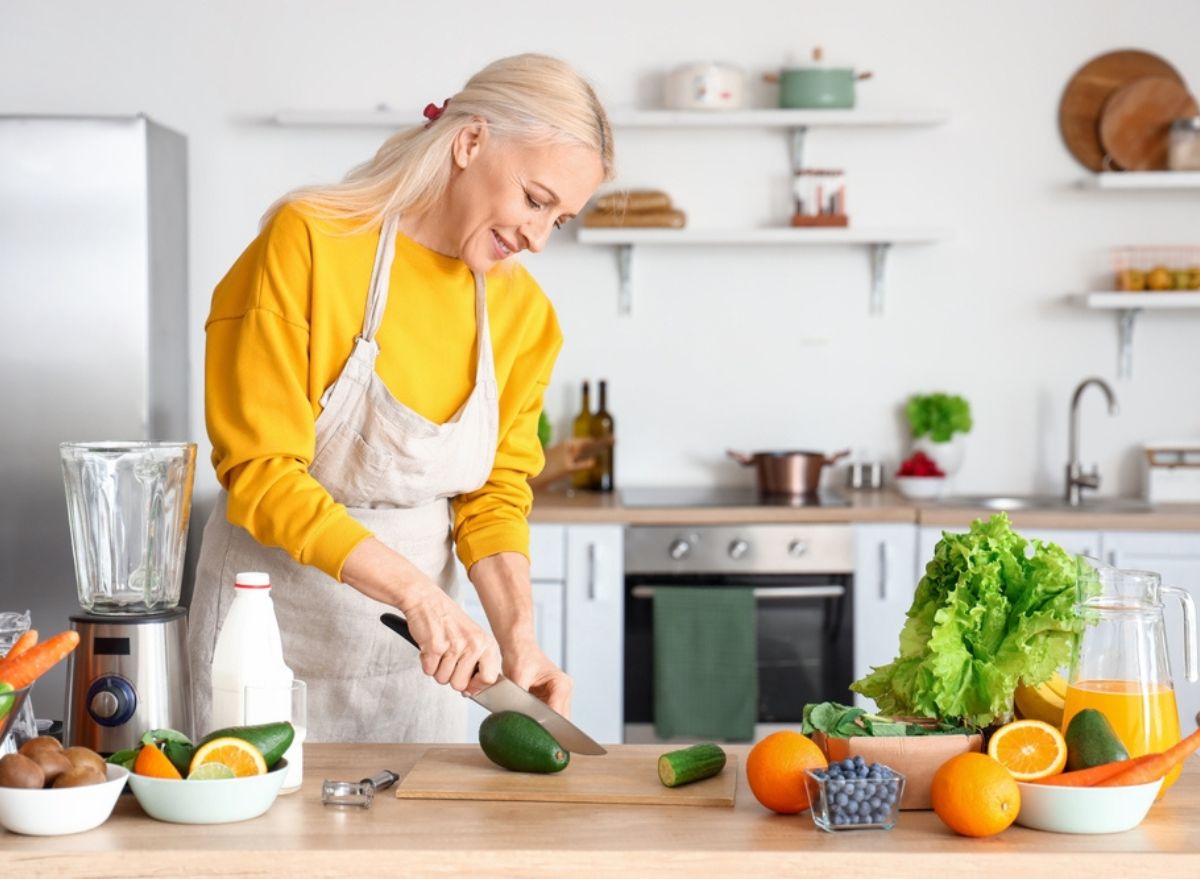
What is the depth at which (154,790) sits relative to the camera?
1.47 meters

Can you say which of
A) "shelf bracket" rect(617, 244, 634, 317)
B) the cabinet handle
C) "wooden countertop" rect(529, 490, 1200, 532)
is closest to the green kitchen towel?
"wooden countertop" rect(529, 490, 1200, 532)

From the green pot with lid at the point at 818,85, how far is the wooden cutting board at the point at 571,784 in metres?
2.73

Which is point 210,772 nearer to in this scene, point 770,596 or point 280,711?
point 280,711

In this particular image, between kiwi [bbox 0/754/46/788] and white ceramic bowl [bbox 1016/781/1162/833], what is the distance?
936mm

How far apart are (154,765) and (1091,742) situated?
0.92 meters

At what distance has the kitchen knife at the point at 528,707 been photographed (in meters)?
1.74

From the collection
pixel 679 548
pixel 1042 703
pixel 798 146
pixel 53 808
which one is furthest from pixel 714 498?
pixel 53 808

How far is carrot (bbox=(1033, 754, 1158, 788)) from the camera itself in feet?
4.77

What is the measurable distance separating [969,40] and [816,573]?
5.29 feet

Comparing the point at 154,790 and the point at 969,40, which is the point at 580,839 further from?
the point at 969,40

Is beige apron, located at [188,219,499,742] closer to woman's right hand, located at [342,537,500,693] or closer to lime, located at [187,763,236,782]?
woman's right hand, located at [342,537,500,693]

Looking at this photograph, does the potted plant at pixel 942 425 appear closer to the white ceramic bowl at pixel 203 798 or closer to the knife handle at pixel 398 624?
the knife handle at pixel 398 624

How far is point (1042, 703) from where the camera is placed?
1.63 metres

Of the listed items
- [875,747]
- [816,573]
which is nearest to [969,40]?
[816,573]
